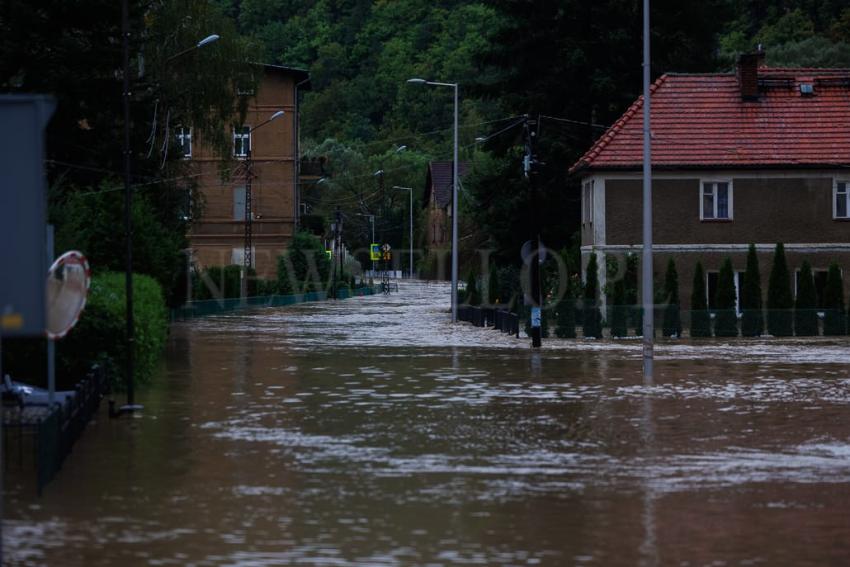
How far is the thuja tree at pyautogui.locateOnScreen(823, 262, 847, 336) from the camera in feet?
157

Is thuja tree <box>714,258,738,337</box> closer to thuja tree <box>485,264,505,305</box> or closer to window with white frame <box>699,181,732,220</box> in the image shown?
window with white frame <box>699,181,732,220</box>

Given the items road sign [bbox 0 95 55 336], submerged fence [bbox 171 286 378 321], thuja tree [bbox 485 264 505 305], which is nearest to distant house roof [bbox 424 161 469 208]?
submerged fence [bbox 171 286 378 321]

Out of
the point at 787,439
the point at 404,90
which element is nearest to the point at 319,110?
the point at 404,90

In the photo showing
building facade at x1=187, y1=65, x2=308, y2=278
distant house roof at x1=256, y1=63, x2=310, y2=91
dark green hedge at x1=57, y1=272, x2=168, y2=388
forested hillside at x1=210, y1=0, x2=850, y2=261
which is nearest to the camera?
dark green hedge at x1=57, y1=272, x2=168, y2=388

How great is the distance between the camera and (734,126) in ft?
177

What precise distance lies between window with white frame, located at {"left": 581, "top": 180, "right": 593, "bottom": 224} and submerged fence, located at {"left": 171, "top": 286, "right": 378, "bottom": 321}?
1692cm

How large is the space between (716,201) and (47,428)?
40498 mm

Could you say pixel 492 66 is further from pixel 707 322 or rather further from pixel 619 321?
pixel 619 321

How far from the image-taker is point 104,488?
1487 cm

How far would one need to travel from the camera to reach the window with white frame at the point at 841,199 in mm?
52438

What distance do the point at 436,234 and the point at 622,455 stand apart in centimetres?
13893

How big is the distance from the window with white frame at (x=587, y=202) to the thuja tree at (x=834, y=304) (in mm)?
8673

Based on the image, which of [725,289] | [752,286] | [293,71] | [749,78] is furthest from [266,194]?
[752,286]

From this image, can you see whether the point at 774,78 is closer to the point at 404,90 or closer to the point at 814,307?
the point at 814,307
